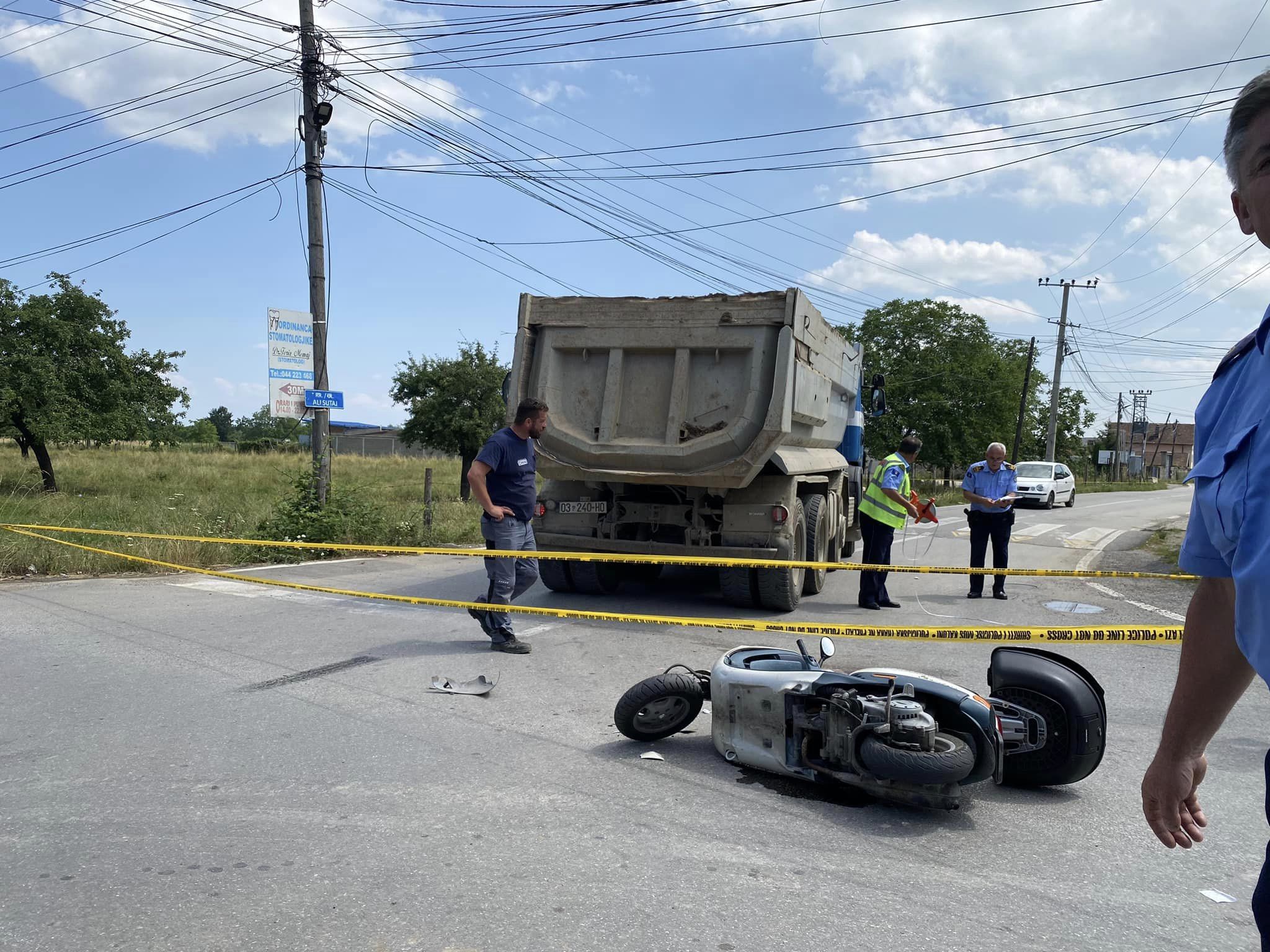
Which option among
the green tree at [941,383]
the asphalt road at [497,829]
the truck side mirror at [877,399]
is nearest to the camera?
the asphalt road at [497,829]

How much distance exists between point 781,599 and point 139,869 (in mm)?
6623

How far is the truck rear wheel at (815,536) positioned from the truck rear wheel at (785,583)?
42 cm

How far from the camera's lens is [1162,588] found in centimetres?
1191

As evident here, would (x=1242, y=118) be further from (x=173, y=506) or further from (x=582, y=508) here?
(x=173, y=506)

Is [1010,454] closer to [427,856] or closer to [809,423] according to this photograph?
[809,423]

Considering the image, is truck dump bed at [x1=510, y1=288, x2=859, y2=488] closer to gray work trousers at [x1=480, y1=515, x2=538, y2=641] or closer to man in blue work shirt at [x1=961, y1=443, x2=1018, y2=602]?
gray work trousers at [x1=480, y1=515, x2=538, y2=641]

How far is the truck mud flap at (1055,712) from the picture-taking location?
4.12 m

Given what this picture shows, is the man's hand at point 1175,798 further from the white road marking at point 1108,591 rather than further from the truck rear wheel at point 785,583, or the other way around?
the truck rear wheel at point 785,583

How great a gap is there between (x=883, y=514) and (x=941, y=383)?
43.6 m

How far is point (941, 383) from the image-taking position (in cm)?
5100

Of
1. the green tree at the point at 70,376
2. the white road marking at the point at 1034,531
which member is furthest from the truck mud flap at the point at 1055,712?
the green tree at the point at 70,376

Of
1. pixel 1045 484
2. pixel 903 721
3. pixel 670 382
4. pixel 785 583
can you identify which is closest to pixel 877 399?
pixel 785 583

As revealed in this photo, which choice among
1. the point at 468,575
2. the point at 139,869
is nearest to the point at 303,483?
the point at 468,575

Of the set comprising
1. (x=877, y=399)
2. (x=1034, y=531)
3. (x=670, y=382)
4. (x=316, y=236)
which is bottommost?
(x=1034, y=531)
